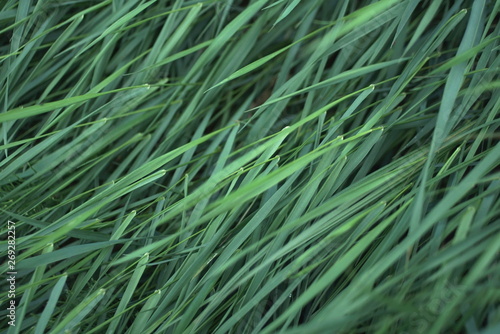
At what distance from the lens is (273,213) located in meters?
1.05

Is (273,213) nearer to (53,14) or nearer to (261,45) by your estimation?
(261,45)

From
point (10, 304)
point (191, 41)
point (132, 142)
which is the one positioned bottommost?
point (10, 304)

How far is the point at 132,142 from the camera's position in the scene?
123 cm

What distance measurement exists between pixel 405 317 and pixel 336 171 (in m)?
0.32

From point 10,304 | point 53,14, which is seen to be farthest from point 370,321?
point 53,14

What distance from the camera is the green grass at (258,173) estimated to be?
0.86 meters

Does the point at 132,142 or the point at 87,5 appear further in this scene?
the point at 87,5

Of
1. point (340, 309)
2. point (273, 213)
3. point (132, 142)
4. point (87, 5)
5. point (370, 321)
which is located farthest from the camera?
point (87, 5)

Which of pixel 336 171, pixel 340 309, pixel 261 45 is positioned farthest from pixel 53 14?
pixel 340 309

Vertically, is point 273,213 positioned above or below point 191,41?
below

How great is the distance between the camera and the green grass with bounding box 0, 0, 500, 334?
0.86 meters

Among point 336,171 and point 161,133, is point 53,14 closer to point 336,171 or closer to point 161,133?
point 161,133

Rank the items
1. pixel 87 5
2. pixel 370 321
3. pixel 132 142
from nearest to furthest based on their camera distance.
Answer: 1. pixel 370 321
2. pixel 132 142
3. pixel 87 5

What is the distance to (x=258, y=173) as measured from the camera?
3.53 feet
